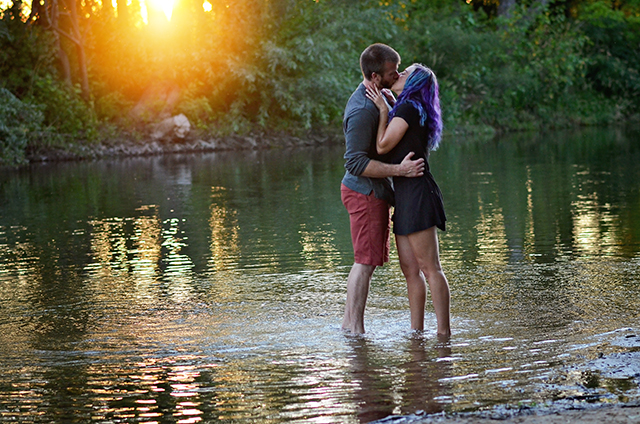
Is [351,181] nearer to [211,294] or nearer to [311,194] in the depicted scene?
[211,294]

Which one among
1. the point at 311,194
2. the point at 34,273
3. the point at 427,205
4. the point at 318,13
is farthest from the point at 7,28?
the point at 427,205

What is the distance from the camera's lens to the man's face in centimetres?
573

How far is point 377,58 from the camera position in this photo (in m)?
5.71

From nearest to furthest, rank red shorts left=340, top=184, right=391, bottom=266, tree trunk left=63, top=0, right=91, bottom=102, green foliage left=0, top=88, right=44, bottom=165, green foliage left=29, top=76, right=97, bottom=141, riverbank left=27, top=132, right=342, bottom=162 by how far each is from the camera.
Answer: red shorts left=340, top=184, right=391, bottom=266, green foliage left=0, top=88, right=44, bottom=165, riverbank left=27, top=132, right=342, bottom=162, green foliage left=29, top=76, right=97, bottom=141, tree trunk left=63, top=0, right=91, bottom=102

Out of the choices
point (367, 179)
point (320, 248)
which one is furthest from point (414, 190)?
point (320, 248)

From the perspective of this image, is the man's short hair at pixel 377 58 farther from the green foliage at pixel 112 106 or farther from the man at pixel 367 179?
the green foliage at pixel 112 106

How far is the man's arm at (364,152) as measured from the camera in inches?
222

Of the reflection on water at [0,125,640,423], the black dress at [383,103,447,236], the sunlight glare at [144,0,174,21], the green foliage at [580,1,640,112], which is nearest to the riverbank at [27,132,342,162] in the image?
the sunlight glare at [144,0,174,21]

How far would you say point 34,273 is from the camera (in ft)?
28.4

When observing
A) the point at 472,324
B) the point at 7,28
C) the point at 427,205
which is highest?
the point at 7,28

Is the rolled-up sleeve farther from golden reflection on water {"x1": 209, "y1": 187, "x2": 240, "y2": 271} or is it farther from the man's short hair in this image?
A: golden reflection on water {"x1": 209, "y1": 187, "x2": 240, "y2": 271}

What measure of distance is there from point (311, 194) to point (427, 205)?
32.6 feet

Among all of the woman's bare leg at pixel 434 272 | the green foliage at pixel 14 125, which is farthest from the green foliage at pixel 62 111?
the woman's bare leg at pixel 434 272

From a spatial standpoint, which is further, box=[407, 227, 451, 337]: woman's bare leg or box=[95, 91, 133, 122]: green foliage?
box=[95, 91, 133, 122]: green foliage
